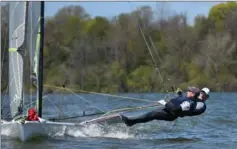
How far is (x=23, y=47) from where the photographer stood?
52.5 feet

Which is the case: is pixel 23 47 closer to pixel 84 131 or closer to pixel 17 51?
pixel 17 51

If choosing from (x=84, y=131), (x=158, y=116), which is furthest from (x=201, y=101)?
(x=84, y=131)

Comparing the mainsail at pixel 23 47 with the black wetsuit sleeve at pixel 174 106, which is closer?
the black wetsuit sleeve at pixel 174 106

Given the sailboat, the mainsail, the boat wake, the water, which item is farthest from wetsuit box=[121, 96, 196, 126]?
the mainsail

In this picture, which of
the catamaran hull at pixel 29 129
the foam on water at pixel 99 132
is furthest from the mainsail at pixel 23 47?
the foam on water at pixel 99 132

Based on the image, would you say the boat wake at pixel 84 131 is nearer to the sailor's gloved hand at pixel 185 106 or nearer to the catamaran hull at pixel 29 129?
the catamaran hull at pixel 29 129

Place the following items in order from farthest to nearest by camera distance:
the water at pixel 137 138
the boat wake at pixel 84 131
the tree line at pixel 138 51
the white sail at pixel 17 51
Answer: the tree line at pixel 138 51, the white sail at pixel 17 51, the boat wake at pixel 84 131, the water at pixel 137 138

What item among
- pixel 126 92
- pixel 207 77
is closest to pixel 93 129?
pixel 207 77

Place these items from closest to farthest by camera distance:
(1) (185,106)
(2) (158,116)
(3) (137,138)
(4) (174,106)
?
(1) (185,106), (4) (174,106), (2) (158,116), (3) (137,138)

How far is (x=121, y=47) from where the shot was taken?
67.1 m

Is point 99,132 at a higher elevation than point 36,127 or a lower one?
lower

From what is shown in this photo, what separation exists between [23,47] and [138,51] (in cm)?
4847

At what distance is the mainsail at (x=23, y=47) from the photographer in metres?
15.9

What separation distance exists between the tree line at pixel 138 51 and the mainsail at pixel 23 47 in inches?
1265
